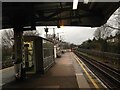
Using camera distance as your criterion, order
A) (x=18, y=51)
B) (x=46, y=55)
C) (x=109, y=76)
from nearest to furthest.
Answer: (x=18, y=51) < (x=109, y=76) < (x=46, y=55)

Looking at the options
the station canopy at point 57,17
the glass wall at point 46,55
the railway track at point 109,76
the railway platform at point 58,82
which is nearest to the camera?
the station canopy at point 57,17

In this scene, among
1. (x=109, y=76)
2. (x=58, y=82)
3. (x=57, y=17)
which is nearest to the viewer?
(x=58, y=82)

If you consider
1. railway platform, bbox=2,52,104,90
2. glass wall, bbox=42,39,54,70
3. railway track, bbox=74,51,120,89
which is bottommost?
railway track, bbox=74,51,120,89

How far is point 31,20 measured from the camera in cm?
1548

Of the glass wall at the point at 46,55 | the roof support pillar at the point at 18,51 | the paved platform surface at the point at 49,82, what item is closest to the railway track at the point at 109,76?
the paved platform surface at the point at 49,82

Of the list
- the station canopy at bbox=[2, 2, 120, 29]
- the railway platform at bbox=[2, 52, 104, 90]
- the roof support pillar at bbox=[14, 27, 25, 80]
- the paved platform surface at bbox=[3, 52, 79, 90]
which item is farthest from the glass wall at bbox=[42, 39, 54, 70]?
the station canopy at bbox=[2, 2, 120, 29]

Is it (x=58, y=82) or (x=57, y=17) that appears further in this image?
(x=57, y=17)

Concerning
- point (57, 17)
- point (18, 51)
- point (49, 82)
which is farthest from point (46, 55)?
point (57, 17)

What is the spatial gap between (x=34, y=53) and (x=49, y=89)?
25.0ft

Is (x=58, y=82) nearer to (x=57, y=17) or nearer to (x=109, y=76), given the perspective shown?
(x=57, y=17)

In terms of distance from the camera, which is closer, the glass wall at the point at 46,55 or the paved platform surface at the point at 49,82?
the paved platform surface at the point at 49,82

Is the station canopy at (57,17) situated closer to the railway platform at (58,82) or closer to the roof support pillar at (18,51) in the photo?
the roof support pillar at (18,51)

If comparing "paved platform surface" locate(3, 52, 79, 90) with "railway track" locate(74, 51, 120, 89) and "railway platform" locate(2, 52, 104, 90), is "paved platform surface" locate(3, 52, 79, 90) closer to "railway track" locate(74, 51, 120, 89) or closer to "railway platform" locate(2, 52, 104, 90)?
"railway platform" locate(2, 52, 104, 90)

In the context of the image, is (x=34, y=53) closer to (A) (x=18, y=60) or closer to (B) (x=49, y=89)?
(A) (x=18, y=60)
